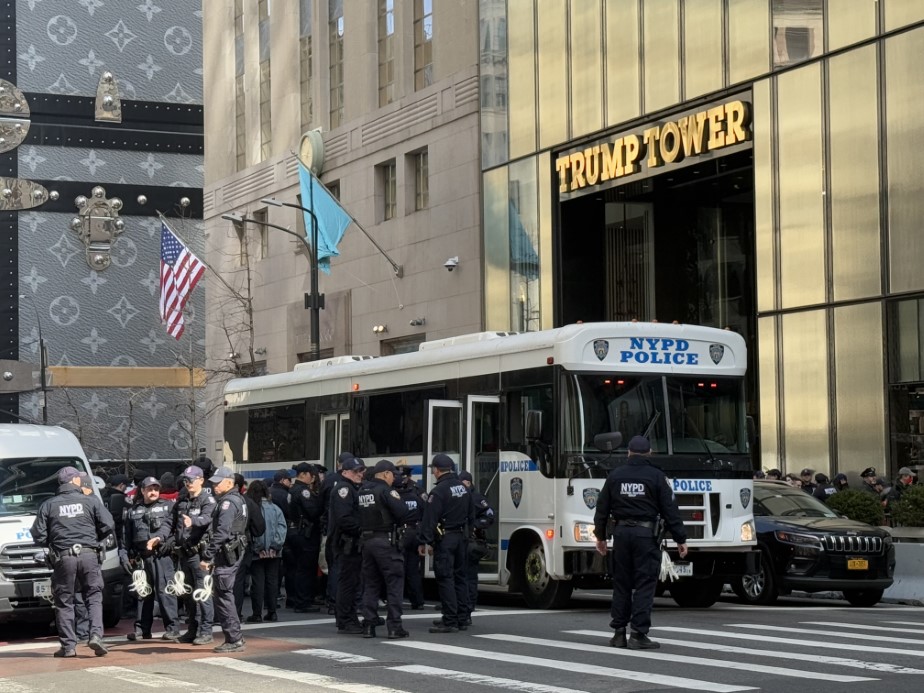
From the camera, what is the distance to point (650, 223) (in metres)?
35.4

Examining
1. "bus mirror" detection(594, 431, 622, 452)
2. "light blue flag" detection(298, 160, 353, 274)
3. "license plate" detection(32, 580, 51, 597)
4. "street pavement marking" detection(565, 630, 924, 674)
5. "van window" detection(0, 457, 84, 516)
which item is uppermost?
"light blue flag" detection(298, 160, 353, 274)

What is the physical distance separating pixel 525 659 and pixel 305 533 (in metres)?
7.22

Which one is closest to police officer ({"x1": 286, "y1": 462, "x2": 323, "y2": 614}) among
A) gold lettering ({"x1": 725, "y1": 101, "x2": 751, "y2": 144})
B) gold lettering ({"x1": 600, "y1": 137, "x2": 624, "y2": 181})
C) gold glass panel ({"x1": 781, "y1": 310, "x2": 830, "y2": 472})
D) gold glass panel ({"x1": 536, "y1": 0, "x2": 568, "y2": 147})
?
gold glass panel ({"x1": 781, "y1": 310, "x2": 830, "y2": 472})

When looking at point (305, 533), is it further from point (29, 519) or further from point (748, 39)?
point (748, 39)

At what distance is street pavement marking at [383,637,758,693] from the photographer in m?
11.5

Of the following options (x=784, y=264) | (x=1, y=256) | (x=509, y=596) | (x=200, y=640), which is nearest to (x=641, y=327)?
(x=509, y=596)

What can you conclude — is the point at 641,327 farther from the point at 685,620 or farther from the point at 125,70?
the point at 125,70

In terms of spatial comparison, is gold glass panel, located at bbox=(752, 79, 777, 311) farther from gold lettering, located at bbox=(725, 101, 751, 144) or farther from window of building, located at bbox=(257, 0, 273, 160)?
window of building, located at bbox=(257, 0, 273, 160)

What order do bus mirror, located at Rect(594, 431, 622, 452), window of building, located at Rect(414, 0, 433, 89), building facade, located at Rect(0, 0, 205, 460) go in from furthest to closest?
building facade, located at Rect(0, 0, 205, 460) → window of building, located at Rect(414, 0, 433, 89) → bus mirror, located at Rect(594, 431, 622, 452)

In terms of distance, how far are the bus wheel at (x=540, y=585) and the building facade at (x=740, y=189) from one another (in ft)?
30.3

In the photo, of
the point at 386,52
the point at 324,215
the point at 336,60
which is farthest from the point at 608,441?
the point at 336,60

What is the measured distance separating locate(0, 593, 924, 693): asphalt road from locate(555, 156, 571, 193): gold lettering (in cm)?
1779

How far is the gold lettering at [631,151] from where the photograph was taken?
32219 millimetres

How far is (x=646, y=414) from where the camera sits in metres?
18.4
